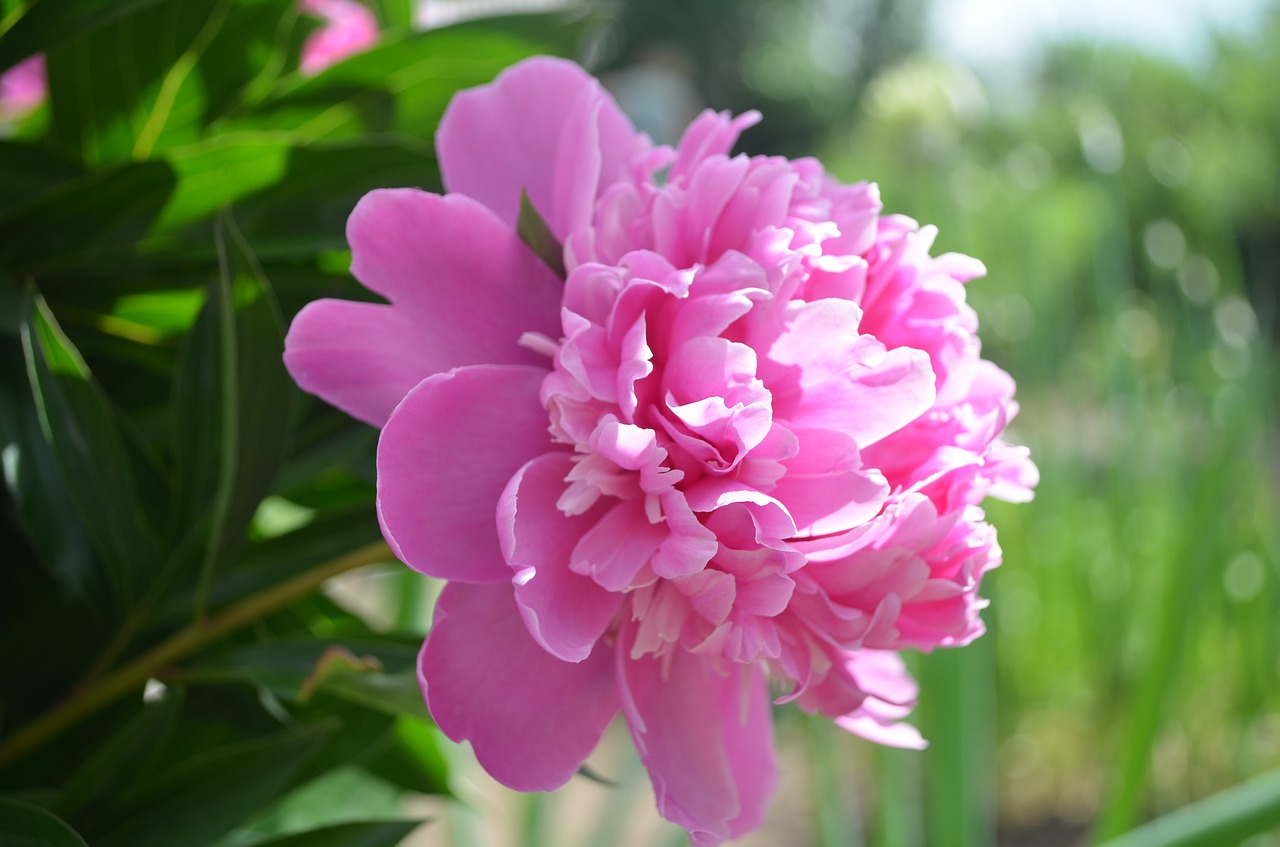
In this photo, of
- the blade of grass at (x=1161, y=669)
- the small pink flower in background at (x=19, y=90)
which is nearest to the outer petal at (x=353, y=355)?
the small pink flower in background at (x=19, y=90)

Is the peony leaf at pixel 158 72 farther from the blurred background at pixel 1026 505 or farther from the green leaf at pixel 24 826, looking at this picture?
the green leaf at pixel 24 826

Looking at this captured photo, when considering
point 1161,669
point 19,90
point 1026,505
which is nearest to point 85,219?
point 19,90

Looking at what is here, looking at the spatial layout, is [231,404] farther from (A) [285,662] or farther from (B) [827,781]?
(B) [827,781]

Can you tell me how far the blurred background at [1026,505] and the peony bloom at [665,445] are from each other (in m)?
0.06

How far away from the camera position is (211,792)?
0.24m

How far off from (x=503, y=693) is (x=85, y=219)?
5.9 inches

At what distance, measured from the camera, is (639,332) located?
0.61 feet

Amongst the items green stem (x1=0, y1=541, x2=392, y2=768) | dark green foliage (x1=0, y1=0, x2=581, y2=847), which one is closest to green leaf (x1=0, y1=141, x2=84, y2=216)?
dark green foliage (x1=0, y1=0, x2=581, y2=847)

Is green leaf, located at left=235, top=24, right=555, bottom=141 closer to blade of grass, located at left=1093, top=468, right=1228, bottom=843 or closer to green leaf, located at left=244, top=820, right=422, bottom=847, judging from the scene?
green leaf, located at left=244, top=820, right=422, bottom=847

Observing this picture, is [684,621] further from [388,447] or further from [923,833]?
[923,833]

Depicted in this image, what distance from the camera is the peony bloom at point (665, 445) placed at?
182mm

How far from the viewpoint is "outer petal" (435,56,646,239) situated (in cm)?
22

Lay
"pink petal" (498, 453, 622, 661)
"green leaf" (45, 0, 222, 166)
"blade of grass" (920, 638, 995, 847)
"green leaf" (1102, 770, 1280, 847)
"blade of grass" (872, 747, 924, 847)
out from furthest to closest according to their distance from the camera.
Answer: "blade of grass" (872, 747, 924, 847) < "blade of grass" (920, 638, 995, 847) < "green leaf" (1102, 770, 1280, 847) < "green leaf" (45, 0, 222, 166) < "pink petal" (498, 453, 622, 661)

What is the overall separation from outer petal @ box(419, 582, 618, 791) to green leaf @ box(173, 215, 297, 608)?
6 centimetres
